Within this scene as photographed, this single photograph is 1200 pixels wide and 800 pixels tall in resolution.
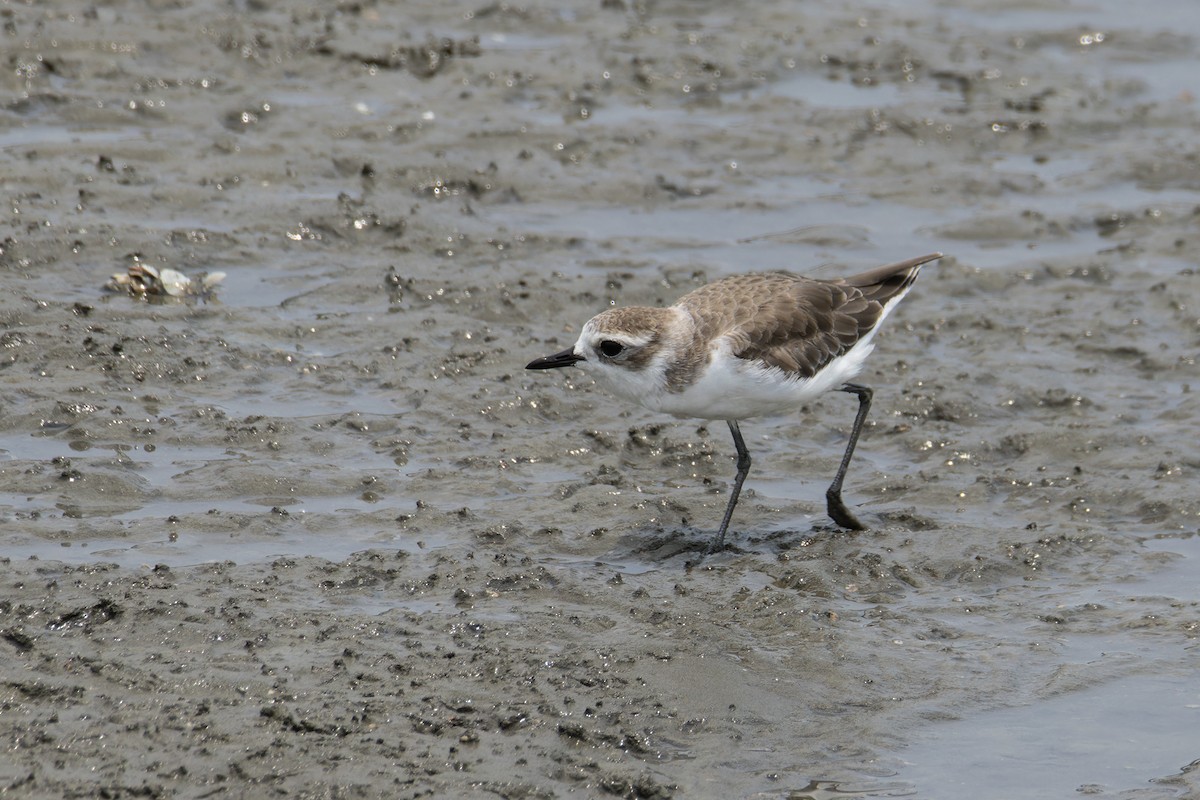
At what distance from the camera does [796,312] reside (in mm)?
9234

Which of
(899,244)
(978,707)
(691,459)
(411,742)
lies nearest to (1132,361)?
(899,244)

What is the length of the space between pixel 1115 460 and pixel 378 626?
5.50 metres

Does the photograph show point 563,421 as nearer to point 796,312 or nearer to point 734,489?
point 734,489

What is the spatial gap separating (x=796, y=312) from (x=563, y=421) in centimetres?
197

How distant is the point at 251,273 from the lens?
1168cm

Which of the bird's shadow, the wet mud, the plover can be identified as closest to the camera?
the wet mud

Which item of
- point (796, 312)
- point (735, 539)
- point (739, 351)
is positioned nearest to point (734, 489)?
point (735, 539)

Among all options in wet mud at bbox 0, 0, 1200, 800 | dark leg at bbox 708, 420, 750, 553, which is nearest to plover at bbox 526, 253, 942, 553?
dark leg at bbox 708, 420, 750, 553

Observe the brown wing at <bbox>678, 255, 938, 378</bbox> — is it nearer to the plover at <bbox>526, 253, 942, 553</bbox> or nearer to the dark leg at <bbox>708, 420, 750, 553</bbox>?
the plover at <bbox>526, 253, 942, 553</bbox>

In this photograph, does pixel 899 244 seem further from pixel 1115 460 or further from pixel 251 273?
pixel 251 273

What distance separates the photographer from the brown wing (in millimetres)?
8883

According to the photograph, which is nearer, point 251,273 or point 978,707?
point 978,707

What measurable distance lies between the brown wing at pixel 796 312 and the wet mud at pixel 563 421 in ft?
3.60

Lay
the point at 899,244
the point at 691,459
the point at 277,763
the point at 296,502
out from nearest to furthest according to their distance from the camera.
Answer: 1. the point at 277,763
2. the point at 296,502
3. the point at 691,459
4. the point at 899,244
